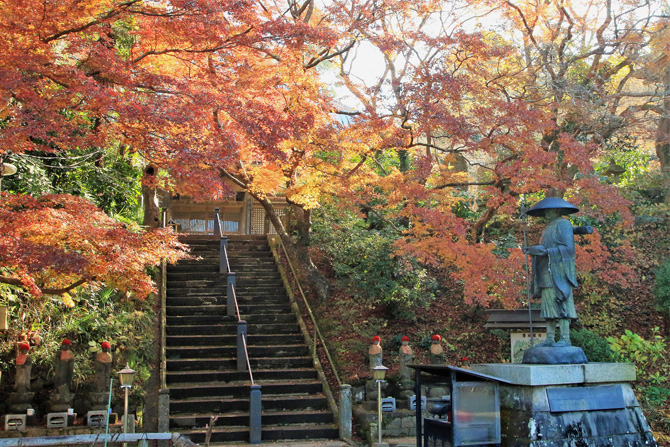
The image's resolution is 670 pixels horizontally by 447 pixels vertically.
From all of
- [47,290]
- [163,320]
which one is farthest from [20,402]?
[163,320]

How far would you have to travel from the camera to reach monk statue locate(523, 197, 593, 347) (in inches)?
309

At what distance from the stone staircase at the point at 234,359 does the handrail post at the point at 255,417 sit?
237 mm

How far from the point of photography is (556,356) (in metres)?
7.54

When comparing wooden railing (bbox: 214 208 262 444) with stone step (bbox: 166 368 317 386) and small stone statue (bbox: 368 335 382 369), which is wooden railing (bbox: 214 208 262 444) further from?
small stone statue (bbox: 368 335 382 369)

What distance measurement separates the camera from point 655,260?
56.6ft

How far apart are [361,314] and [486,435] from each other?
9.11 m

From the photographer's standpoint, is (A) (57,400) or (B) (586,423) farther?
(A) (57,400)

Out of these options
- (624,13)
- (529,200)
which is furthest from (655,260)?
(624,13)

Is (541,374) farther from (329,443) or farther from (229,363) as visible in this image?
(229,363)

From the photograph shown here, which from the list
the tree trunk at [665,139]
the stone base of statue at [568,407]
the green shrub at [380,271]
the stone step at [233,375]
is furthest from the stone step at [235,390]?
the tree trunk at [665,139]

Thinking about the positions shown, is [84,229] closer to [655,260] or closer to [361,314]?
[361,314]

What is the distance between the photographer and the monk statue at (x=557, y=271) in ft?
25.7

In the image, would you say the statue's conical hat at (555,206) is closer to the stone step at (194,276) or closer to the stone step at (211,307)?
the stone step at (211,307)

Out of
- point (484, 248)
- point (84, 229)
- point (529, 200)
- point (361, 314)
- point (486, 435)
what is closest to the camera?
point (486, 435)
